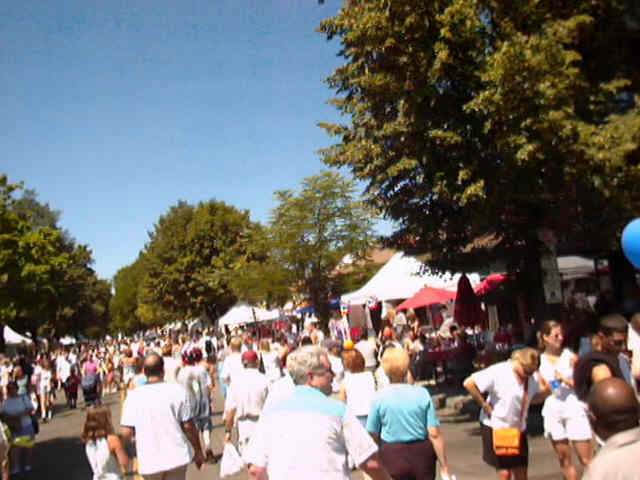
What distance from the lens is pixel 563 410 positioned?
6.14 m

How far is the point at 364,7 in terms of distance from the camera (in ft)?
37.9

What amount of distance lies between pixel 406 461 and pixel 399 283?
587 inches

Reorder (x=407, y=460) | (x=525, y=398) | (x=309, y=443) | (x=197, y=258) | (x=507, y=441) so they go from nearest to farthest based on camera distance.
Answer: (x=309, y=443) → (x=407, y=460) → (x=507, y=441) → (x=525, y=398) → (x=197, y=258)

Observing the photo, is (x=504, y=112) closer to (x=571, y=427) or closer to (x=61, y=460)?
(x=571, y=427)

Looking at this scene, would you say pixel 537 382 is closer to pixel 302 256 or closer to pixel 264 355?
pixel 264 355

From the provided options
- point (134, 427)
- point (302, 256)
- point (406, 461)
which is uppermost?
point (302, 256)

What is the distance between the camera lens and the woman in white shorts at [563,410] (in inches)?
239

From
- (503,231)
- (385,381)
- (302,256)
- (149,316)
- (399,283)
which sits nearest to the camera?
(385,381)

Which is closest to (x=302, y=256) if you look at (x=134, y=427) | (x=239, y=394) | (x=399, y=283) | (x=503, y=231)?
(x=399, y=283)

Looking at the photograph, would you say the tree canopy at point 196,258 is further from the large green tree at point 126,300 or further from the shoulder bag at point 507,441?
the large green tree at point 126,300

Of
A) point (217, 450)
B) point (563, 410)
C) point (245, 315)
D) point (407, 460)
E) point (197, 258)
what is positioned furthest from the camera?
point (197, 258)

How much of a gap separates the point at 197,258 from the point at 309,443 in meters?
57.2

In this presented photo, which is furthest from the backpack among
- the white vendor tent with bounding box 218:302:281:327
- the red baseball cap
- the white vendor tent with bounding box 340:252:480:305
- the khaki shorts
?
the white vendor tent with bounding box 218:302:281:327

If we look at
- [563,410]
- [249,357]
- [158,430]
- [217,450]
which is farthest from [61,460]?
[563,410]
